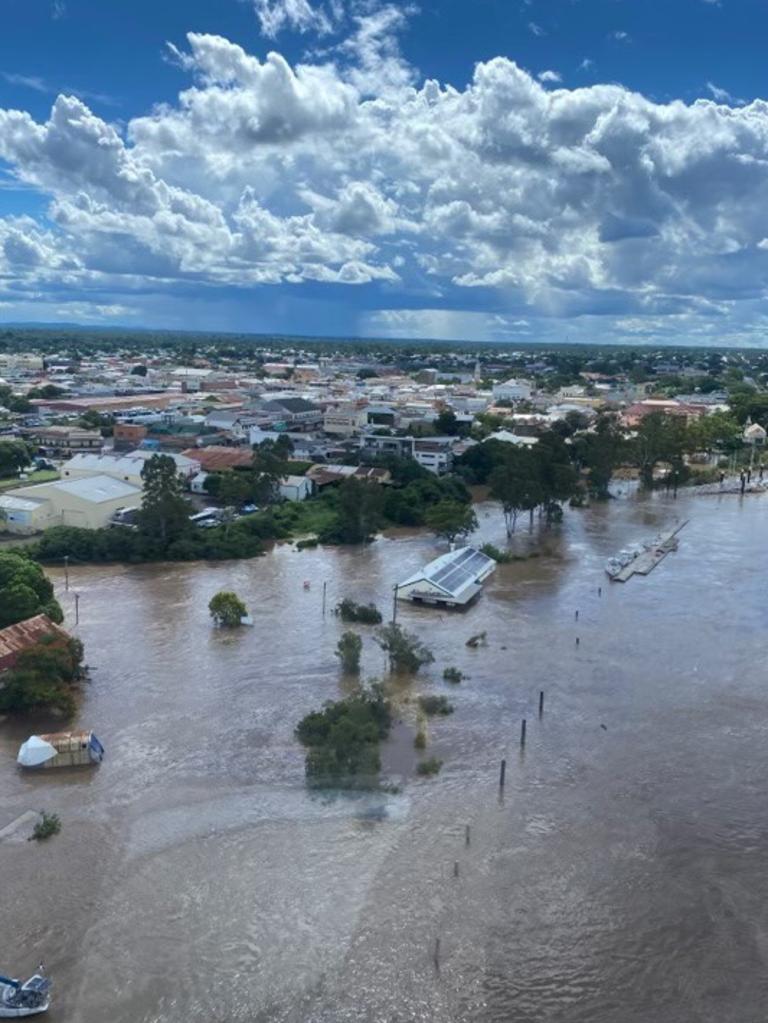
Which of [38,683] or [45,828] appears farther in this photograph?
[38,683]

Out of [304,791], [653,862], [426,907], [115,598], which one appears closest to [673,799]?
[653,862]

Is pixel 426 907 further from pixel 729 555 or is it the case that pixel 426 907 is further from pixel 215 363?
pixel 215 363

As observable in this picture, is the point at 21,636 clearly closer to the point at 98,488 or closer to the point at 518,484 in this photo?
the point at 98,488

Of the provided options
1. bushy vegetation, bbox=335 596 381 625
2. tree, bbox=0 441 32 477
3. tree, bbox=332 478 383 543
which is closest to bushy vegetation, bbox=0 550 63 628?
bushy vegetation, bbox=335 596 381 625

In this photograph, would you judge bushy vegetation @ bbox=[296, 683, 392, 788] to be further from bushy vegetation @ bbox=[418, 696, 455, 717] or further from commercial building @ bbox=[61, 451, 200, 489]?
commercial building @ bbox=[61, 451, 200, 489]

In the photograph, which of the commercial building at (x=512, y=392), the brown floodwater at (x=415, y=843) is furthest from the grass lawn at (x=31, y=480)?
the commercial building at (x=512, y=392)

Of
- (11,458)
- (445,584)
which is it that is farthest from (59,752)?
(11,458)
